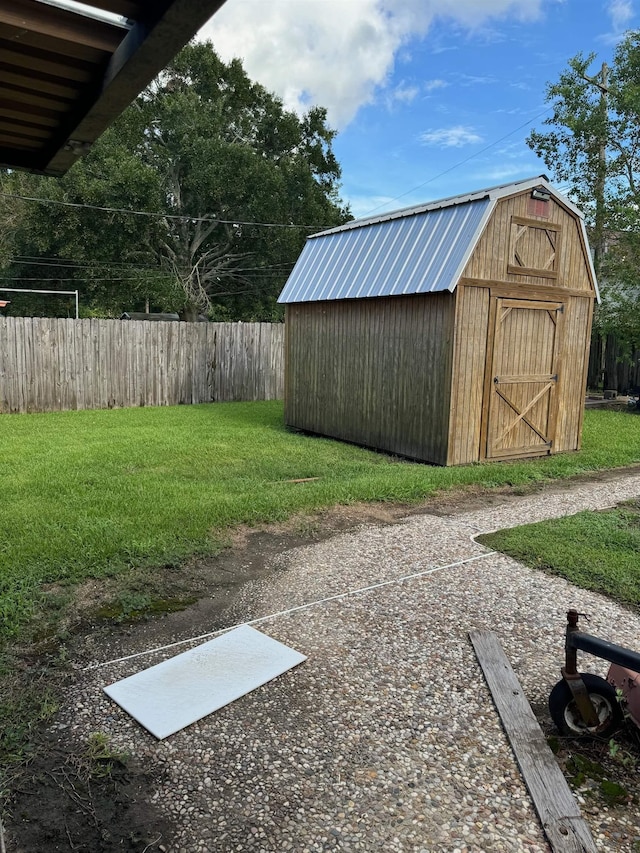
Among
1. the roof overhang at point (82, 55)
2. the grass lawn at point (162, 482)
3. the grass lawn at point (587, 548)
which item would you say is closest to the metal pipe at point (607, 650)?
the grass lawn at point (587, 548)

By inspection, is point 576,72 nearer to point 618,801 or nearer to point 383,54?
point 383,54

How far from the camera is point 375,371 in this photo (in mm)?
8977

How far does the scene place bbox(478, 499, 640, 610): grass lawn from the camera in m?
4.12

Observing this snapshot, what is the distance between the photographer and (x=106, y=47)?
202 centimetres

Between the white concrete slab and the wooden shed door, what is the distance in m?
5.77

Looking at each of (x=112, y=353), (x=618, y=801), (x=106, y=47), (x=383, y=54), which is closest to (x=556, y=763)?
(x=618, y=801)

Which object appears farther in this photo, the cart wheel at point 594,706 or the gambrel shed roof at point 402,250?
the gambrel shed roof at point 402,250

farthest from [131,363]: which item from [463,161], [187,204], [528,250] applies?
[463,161]

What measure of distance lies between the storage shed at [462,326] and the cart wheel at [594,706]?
213 inches

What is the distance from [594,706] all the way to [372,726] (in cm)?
93

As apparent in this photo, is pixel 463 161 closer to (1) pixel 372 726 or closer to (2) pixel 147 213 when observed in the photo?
(2) pixel 147 213

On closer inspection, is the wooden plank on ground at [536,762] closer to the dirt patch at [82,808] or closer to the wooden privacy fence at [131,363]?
the dirt patch at [82,808]

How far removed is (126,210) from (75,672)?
20104mm

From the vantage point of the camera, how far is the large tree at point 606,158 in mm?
14414
